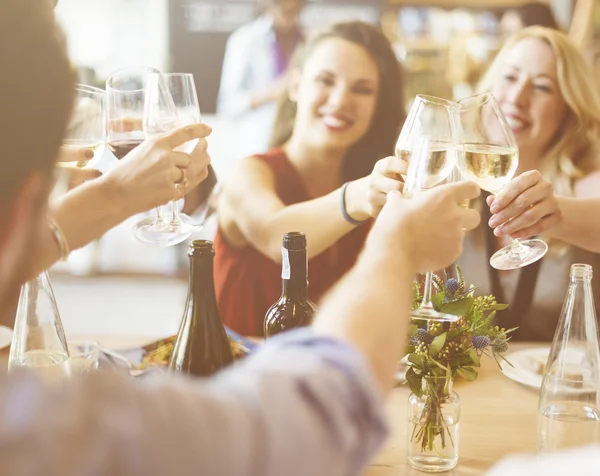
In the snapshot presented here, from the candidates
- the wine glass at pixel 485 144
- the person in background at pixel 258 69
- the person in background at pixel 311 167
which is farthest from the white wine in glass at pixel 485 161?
the person in background at pixel 258 69

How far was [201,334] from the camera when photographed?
100cm

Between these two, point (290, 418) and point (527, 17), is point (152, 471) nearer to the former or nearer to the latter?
point (290, 418)

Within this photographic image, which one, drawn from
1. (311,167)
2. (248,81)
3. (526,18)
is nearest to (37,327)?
(311,167)

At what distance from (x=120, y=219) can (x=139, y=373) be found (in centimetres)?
31

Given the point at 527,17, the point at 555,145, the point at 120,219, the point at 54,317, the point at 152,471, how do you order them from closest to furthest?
the point at 152,471 < the point at 120,219 < the point at 54,317 < the point at 555,145 < the point at 527,17

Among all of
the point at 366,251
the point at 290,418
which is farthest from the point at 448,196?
the point at 290,418

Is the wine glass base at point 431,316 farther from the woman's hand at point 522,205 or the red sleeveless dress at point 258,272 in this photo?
the red sleeveless dress at point 258,272

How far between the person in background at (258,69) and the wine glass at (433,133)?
117 cm

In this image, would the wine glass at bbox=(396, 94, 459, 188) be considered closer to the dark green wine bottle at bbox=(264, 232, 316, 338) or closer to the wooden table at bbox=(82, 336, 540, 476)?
the dark green wine bottle at bbox=(264, 232, 316, 338)

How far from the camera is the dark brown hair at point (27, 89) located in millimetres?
492

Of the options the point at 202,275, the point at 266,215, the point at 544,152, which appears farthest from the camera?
the point at 544,152

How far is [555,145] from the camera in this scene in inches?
79.1

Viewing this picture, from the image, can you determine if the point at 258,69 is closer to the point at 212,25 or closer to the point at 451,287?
the point at 212,25

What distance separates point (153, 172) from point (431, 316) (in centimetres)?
44
